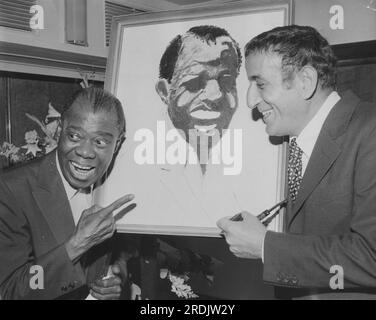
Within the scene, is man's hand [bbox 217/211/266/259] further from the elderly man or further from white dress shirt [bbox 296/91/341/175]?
white dress shirt [bbox 296/91/341/175]

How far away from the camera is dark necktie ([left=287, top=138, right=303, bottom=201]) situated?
1.25 m


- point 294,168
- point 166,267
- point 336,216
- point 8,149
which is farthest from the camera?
point 166,267

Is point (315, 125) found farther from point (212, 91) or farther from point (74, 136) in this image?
point (74, 136)

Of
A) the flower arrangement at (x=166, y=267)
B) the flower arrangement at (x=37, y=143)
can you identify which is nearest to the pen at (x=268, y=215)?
the flower arrangement at (x=166, y=267)

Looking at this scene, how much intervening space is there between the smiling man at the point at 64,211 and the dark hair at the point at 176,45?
0.18 metres

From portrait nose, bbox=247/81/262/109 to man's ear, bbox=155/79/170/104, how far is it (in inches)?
10.4

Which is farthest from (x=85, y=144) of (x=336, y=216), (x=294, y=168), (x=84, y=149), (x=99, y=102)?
(x=336, y=216)

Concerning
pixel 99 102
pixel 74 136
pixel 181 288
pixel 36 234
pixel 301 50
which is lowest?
pixel 181 288

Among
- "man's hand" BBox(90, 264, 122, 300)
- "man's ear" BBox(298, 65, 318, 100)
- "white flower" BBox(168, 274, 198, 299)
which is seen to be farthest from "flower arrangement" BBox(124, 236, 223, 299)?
"man's ear" BBox(298, 65, 318, 100)

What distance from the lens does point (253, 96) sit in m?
1.27

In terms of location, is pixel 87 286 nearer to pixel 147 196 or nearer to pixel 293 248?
pixel 147 196

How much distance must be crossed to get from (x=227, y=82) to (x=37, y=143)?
67 centimetres
